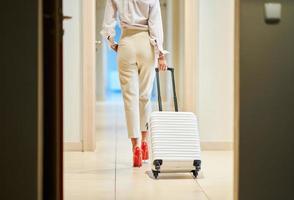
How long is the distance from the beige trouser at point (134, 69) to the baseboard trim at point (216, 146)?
874 mm

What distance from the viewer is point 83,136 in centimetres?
442

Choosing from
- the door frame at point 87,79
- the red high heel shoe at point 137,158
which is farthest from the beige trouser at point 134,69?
the door frame at point 87,79

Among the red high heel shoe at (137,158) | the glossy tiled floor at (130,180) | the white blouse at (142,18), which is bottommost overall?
the glossy tiled floor at (130,180)

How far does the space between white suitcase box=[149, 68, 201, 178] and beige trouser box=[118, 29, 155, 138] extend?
287 millimetres

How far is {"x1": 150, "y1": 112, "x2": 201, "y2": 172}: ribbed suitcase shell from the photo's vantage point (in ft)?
11.0

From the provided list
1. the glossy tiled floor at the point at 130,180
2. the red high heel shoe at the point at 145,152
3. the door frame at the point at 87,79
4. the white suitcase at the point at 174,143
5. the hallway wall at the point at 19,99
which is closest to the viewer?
the hallway wall at the point at 19,99

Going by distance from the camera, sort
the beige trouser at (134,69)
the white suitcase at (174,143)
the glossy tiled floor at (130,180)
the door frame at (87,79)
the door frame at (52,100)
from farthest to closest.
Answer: the door frame at (87,79), the beige trouser at (134,69), the white suitcase at (174,143), the glossy tiled floor at (130,180), the door frame at (52,100)

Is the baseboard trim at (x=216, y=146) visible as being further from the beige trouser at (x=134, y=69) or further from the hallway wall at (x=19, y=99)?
the hallway wall at (x=19, y=99)

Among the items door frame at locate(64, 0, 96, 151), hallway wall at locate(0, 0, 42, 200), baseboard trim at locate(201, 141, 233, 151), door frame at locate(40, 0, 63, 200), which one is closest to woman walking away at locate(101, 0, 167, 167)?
door frame at locate(64, 0, 96, 151)

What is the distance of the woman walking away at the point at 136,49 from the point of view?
12.1 ft

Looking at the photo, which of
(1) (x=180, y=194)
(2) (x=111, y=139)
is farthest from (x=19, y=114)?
(2) (x=111, y=139)

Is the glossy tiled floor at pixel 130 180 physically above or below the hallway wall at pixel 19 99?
below

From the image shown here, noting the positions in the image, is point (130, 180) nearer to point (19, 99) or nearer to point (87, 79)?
point (87, 79)

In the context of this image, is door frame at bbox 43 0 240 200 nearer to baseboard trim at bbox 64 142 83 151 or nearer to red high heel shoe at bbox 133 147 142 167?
red high heel shoe at bbox 133 147 142 167
